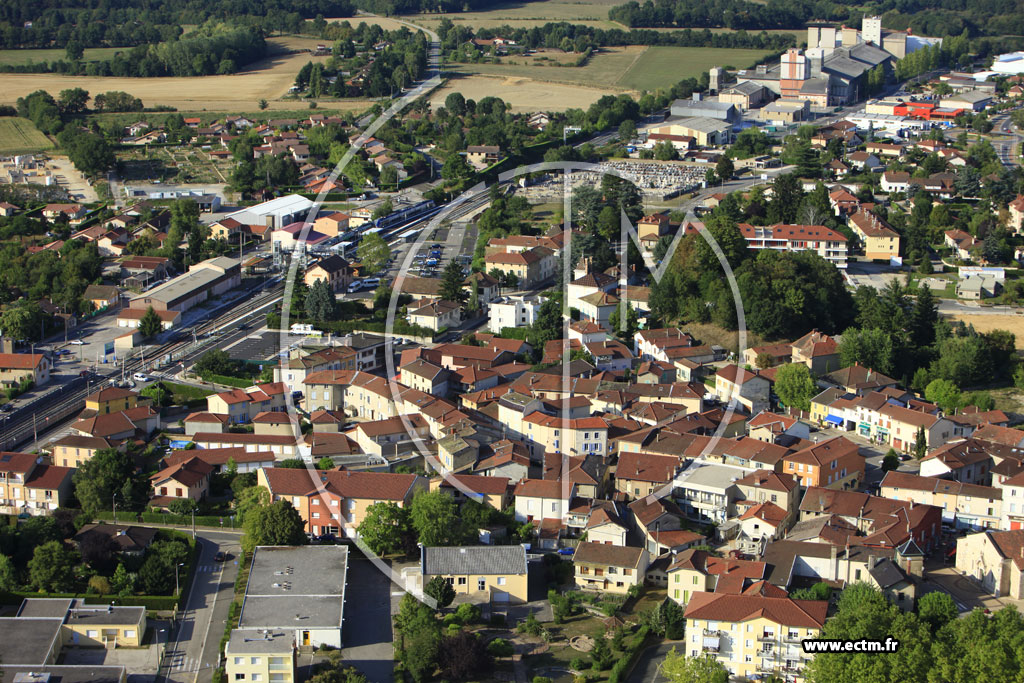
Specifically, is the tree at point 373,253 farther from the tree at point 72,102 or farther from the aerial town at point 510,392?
the tree at point 72,102

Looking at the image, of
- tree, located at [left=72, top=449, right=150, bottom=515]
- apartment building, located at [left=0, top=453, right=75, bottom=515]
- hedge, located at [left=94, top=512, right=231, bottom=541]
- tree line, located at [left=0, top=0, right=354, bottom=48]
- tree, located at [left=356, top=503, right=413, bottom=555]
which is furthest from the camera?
tree line, located at [left=0, top=0, right=354, bottom=48]

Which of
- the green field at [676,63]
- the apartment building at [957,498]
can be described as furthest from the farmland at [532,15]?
the apartment building at [957,498]

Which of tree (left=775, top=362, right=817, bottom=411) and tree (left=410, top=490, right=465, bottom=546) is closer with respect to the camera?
tree (left=410, top=490, right=465, bottom=546)

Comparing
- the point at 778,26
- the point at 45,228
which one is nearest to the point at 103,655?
the point at 45,228

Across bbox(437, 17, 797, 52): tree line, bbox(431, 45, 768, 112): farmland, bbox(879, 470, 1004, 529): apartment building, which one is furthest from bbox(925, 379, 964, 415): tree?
bbox(437, 17, 797, 52): tree line

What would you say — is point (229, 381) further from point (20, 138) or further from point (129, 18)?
point (129, 18)

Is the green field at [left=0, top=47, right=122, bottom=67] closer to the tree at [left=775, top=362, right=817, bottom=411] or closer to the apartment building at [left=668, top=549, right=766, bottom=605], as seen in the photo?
the tree at [left=775, top=362, right=817, bottom=411]
